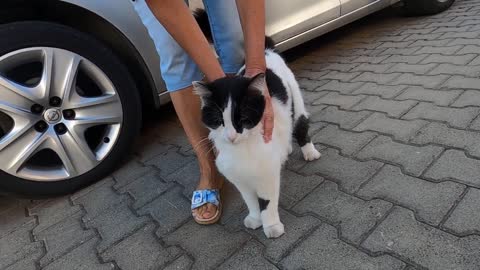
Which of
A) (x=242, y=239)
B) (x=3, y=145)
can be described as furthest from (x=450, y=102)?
(x=3, y=145)

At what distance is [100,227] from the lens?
5.59 ft

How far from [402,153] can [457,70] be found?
3.42 ft

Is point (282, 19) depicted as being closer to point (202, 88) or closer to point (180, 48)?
point (180, 48)

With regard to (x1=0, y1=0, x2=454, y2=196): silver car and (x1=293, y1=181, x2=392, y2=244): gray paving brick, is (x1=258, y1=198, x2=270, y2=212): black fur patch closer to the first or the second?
(x1=293, y1=181, x2=392, y2=244): gray paving brick

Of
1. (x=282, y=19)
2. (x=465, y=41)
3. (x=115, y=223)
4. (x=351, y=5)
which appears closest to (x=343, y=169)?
(x=115, y=223)

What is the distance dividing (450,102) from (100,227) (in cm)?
193

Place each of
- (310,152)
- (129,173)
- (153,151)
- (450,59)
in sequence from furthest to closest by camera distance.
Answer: (450,59)
(153,151)
(129,173)
(310,152)

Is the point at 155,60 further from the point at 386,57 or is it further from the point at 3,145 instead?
the point at 386,57

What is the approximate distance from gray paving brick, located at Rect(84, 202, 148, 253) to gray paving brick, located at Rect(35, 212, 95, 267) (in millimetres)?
50

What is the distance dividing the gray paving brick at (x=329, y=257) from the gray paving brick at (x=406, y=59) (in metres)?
1.87

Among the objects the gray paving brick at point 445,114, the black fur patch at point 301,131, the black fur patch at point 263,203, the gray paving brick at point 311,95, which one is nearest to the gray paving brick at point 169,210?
the black fur patch at point 263,203

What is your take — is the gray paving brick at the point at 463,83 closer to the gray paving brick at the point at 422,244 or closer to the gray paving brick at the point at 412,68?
the gray paving brick at the point at 412,68

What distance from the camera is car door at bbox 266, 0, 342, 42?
8.18 ft

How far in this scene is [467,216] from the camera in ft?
4.07
